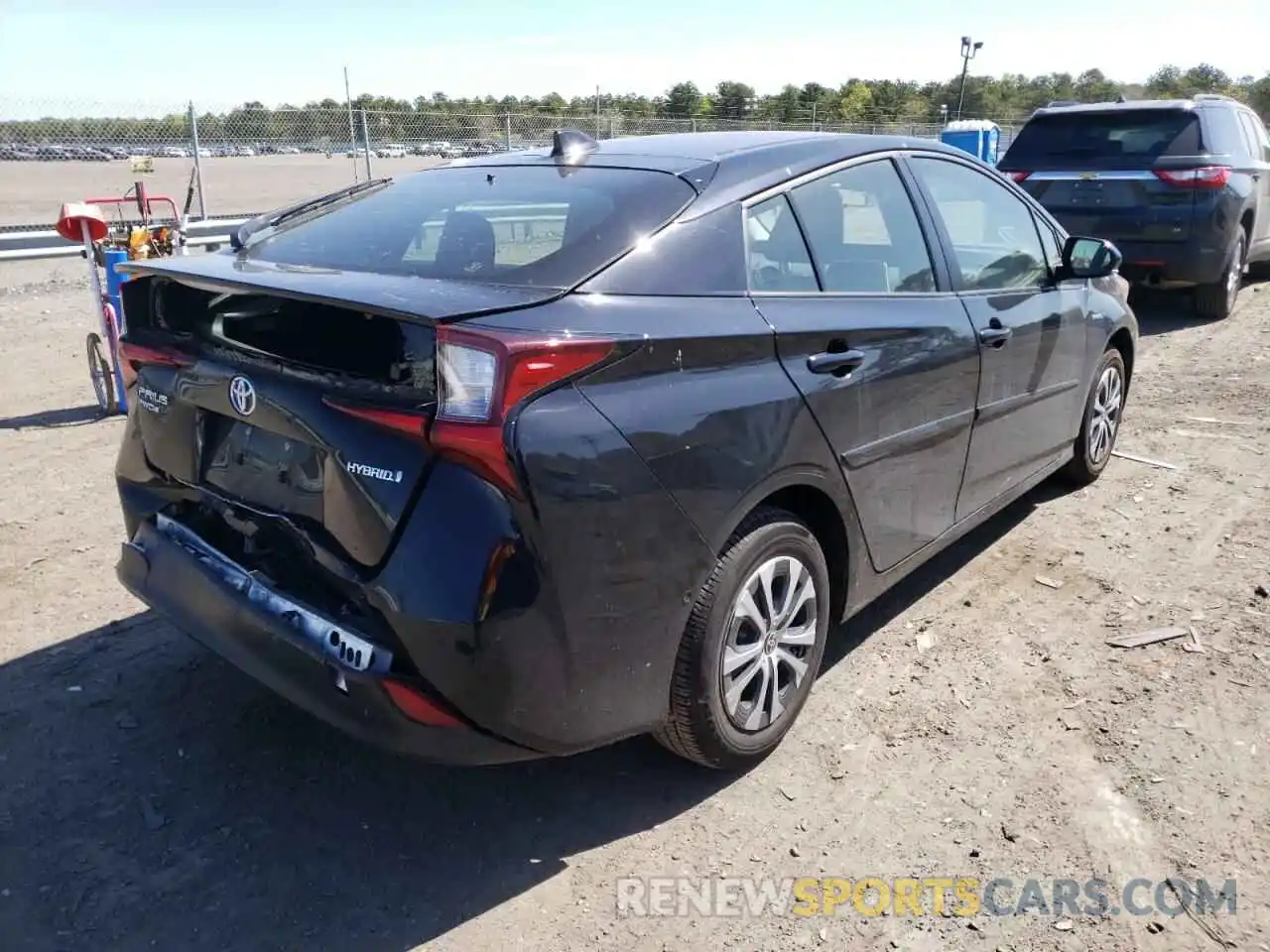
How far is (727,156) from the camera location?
316 centimetres

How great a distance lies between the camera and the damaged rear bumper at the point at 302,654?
7.77ft

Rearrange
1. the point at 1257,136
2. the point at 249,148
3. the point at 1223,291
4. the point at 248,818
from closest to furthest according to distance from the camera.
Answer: the point at 248,818
the point at 1223,291
the point at 1257,136
the point at 249,148

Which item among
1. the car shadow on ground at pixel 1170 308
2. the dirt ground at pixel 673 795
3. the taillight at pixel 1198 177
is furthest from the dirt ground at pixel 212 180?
the dirt ground at pixel 673 795

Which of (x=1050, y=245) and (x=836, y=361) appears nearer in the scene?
(x=836, y=361)

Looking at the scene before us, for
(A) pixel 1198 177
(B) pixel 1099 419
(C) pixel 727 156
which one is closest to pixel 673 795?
(C) pixel 727 156

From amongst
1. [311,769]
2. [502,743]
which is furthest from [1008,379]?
[311,769]

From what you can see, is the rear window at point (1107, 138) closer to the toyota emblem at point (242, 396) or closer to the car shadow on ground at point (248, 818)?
the car shadow on ground at point (248, 818)

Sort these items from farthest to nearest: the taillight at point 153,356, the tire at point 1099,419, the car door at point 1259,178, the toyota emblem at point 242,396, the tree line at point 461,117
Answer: the tree line at point 461,117, the car door at point 1259,178, the tire at point 1099,419, the taillight at point 153,356, the toyota emblem at point 242,396

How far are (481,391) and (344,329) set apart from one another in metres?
0.43

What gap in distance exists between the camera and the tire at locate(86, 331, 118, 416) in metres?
6.62

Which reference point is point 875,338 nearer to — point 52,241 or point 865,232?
point 865,232

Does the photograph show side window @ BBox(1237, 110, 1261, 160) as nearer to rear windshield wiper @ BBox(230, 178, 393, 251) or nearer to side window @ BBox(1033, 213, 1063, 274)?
side window @ BBox(1033, 213, 1063, 274)

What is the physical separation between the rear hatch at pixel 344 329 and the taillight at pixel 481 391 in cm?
2

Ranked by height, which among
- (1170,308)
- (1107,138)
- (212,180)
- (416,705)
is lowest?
(1170,308)
